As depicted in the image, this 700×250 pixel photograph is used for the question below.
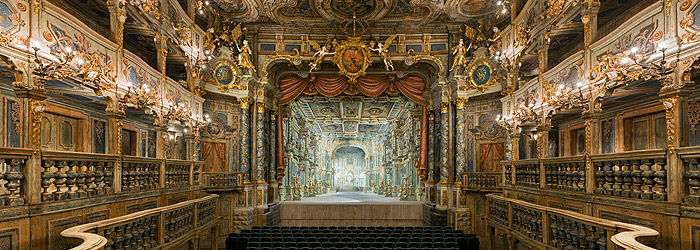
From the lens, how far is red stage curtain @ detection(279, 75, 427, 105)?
1642cm

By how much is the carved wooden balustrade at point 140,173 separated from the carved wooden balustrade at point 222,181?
391cm

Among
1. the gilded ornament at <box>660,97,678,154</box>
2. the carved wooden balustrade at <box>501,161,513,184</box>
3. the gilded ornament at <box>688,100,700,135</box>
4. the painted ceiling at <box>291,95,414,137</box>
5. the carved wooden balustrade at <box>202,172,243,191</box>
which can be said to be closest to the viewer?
the gilded ornament at <box>660,97,678,154</box>

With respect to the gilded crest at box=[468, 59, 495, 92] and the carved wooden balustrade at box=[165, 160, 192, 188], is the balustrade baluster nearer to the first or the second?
the carved wooden balustrade at box=[165, 160, 192, 188]

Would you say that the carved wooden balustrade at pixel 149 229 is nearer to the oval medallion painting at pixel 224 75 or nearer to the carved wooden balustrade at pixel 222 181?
the carved wooden balustrade at pixel 222 181

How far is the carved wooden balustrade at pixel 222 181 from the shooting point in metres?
12.9

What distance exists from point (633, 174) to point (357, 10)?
1044 cm

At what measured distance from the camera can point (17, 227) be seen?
499cm

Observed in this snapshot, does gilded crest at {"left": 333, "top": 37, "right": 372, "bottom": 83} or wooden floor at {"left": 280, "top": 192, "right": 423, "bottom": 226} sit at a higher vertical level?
gilded crest at {"left": 333, "top": 37, "right": 372, "bottom": 83}

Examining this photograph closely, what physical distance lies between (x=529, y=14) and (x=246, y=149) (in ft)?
32.2

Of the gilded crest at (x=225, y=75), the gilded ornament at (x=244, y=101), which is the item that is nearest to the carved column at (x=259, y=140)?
the gilded ornament at (x=244, y=101)

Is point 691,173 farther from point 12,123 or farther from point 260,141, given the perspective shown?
point 260,141

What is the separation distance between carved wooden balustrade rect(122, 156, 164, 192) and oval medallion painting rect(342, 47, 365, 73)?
8.14 metres

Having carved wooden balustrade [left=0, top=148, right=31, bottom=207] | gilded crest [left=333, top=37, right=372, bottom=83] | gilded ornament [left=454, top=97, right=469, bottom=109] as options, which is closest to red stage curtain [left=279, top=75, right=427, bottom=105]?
gilded crest [left=333, top=37, right=372, bottom=83]

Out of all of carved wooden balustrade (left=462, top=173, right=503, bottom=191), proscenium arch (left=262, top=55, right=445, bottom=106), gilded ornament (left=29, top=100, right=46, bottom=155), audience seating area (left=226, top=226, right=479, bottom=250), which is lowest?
audience seating area (left=226, top=226, right=479, bottom=250)
